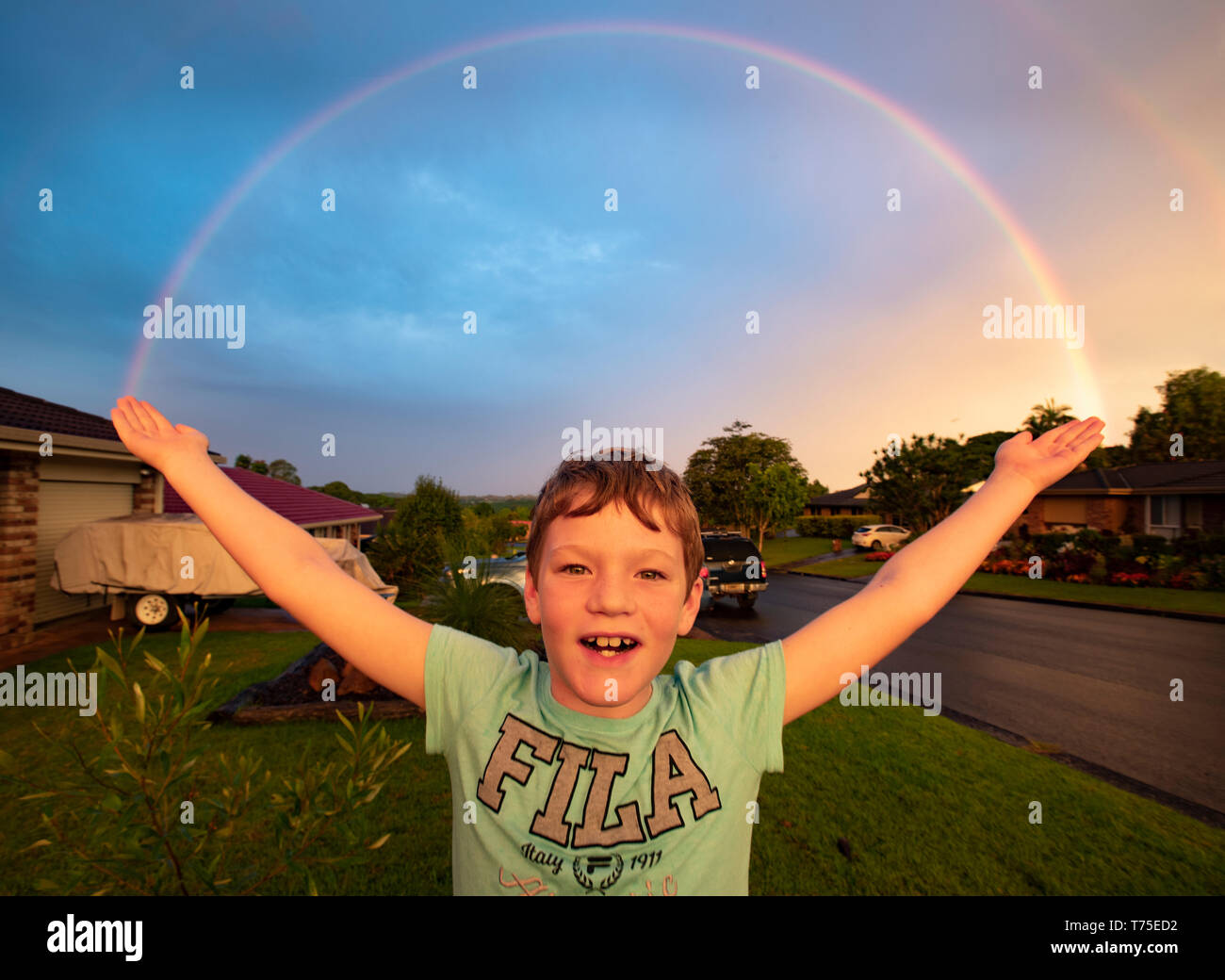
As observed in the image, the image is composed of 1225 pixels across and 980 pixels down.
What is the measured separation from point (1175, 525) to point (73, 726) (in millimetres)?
39495

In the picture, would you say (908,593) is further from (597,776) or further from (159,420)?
(159,420)

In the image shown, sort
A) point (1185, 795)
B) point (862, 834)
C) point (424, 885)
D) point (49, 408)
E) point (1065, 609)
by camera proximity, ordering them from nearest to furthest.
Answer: point (424, 885)
point (862, 834)
point (1185, 795)
point (49, 408)
point (1065, 609)

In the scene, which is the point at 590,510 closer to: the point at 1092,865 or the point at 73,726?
the point at 1092,865

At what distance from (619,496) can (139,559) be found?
1262 centimetres

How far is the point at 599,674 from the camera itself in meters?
1.29

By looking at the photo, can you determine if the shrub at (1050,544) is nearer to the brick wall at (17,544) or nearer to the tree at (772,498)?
the tree at (772,498)

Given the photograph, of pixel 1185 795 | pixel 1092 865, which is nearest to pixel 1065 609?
pixel 1185 795

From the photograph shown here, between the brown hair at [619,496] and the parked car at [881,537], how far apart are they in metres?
36.8

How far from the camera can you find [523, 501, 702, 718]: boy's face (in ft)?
4.26

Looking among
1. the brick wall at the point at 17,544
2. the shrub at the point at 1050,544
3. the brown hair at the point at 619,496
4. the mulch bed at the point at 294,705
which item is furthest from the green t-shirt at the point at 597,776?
the shrub at the point at 1050,544

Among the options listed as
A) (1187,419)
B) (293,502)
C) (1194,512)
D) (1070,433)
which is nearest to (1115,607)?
(1070,433)

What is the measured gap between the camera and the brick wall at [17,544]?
9477 millimetres

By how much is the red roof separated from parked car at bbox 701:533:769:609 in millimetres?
14643

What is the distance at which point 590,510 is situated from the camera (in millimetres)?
1412
